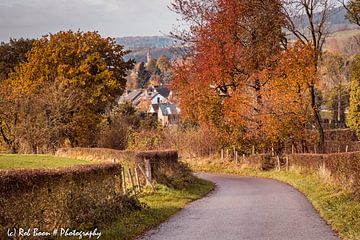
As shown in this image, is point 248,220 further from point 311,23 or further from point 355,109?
point 355,109

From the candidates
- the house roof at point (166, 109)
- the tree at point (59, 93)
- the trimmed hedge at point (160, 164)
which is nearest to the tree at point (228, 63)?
the tree at point (59, 93)

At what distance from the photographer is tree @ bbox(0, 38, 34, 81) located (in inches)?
2327

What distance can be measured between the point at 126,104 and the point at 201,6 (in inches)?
1133

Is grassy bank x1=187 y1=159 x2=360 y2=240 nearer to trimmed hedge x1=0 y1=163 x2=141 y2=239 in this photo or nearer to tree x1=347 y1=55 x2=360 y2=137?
trimmed hedge x1=0 y1=163 x2=141 y2=239

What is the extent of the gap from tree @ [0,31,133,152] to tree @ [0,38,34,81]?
516cm

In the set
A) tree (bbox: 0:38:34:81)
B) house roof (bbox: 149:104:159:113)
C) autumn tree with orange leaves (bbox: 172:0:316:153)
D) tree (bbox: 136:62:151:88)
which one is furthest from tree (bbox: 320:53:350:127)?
tree (bbox: 136:62:151:88)

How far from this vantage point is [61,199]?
512 inches

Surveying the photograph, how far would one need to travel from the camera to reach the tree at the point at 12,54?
59094 millimetres

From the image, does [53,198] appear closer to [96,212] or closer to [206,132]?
[96,212]

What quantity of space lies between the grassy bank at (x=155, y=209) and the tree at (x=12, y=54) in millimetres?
37633

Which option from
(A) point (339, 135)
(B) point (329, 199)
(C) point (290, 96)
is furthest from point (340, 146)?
(B) point (329, 199)

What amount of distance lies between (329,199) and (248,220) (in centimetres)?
482

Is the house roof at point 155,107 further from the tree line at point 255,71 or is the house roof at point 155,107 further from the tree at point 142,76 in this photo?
the tree line at point 255,71

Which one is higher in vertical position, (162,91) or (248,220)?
(162,91)
